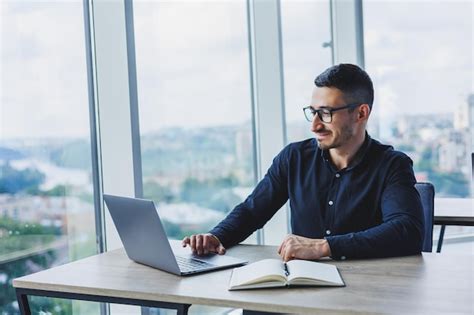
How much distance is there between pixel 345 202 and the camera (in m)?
2.07

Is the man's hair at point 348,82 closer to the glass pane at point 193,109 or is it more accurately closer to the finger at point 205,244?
the finger at point 205,244

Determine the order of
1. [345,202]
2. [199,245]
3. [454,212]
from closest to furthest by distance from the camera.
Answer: [199,245] → [345,202] → [454,212]

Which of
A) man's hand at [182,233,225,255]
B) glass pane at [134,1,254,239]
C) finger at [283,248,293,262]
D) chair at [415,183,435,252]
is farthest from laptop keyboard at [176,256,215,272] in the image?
glass pane at [134,1,254,239]

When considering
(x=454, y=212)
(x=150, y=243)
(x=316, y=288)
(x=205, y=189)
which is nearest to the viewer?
(x=316, y=288)

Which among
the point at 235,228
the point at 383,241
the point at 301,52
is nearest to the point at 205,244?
the point at 235,228

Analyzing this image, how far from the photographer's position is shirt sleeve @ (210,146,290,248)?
213cm

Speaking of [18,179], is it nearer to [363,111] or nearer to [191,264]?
[191,264]

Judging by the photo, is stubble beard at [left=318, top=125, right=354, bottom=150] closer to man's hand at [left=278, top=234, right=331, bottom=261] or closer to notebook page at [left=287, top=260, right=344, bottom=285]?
man's hand at [left=278, top=234, right=331, bottom=261]

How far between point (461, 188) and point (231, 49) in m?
2.07

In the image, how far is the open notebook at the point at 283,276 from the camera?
1489mm

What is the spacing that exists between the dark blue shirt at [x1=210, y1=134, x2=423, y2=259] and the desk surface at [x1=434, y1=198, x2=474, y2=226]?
0.63 m

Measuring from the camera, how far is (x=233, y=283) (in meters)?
1.52

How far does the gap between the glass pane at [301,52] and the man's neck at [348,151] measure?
207 cm

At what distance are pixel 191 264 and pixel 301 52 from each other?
2.90m
